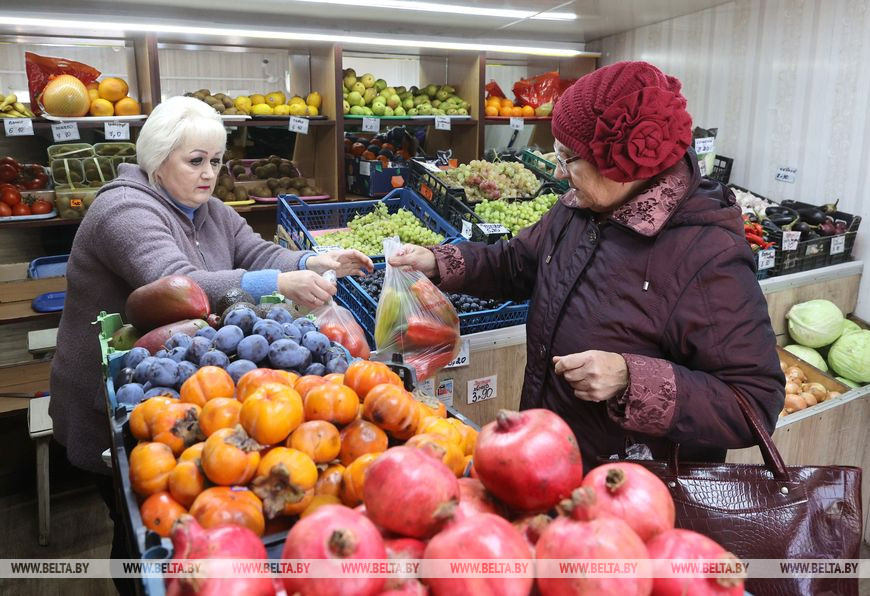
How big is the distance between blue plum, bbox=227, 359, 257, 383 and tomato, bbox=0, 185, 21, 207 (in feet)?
9.88

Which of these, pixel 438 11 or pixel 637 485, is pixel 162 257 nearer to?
pixel 637 485

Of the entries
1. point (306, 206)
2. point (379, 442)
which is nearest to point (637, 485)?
point (379, 442)

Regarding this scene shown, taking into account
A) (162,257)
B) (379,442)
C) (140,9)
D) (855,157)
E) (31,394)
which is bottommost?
(31,394)

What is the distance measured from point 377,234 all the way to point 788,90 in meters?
2.55

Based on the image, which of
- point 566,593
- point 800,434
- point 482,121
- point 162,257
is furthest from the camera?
point 482,121

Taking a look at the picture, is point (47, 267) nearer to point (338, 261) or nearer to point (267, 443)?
point (338, 261)

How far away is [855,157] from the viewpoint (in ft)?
11.0

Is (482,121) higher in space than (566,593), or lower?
higher

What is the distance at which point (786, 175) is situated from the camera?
12.3ft

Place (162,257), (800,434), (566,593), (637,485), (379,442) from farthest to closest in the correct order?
(800,434), (162,257), (379,442), (637,485), (566,593)

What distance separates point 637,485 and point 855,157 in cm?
341

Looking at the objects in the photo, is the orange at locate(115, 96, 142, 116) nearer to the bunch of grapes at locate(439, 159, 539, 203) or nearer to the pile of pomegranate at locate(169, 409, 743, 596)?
the bunch of grapes at locate(439, 159, 539, 203)

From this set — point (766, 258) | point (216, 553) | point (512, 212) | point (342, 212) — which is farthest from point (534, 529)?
point (342, 212)

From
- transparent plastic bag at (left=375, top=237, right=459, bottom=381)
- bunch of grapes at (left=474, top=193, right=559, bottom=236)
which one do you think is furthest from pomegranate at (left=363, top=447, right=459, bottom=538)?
→ bunch of grapes at (left=474, top=193, right=559, bottom=236)
